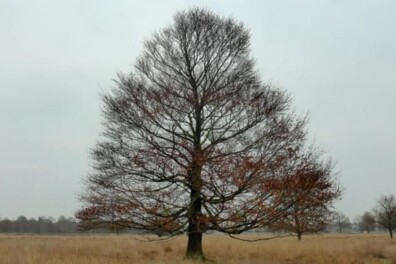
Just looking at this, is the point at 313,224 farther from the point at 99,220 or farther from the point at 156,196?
the point at 99,220

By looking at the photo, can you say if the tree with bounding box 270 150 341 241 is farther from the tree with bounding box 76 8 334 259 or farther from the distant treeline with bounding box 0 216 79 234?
the distant treeline with bounding box 0 216 79 234

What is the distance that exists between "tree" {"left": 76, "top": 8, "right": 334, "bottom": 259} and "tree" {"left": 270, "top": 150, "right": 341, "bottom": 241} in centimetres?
37

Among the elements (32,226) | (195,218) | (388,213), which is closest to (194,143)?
(195,218)

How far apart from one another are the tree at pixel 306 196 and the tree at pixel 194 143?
0.37 meters

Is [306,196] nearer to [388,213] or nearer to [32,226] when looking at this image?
[388,213]

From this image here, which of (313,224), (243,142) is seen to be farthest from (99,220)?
(313,224)

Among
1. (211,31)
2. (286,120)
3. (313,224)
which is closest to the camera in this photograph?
(313,224)

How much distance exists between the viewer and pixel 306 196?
14383 mm

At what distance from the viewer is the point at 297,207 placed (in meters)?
14.6

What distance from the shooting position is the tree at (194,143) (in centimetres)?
1501

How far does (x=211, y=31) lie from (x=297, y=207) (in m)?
7.89

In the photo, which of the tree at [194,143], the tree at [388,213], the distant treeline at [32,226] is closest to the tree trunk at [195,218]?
the tree at [194,143]

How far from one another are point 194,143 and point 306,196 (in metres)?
4.67

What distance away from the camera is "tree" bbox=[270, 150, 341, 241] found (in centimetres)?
1402
